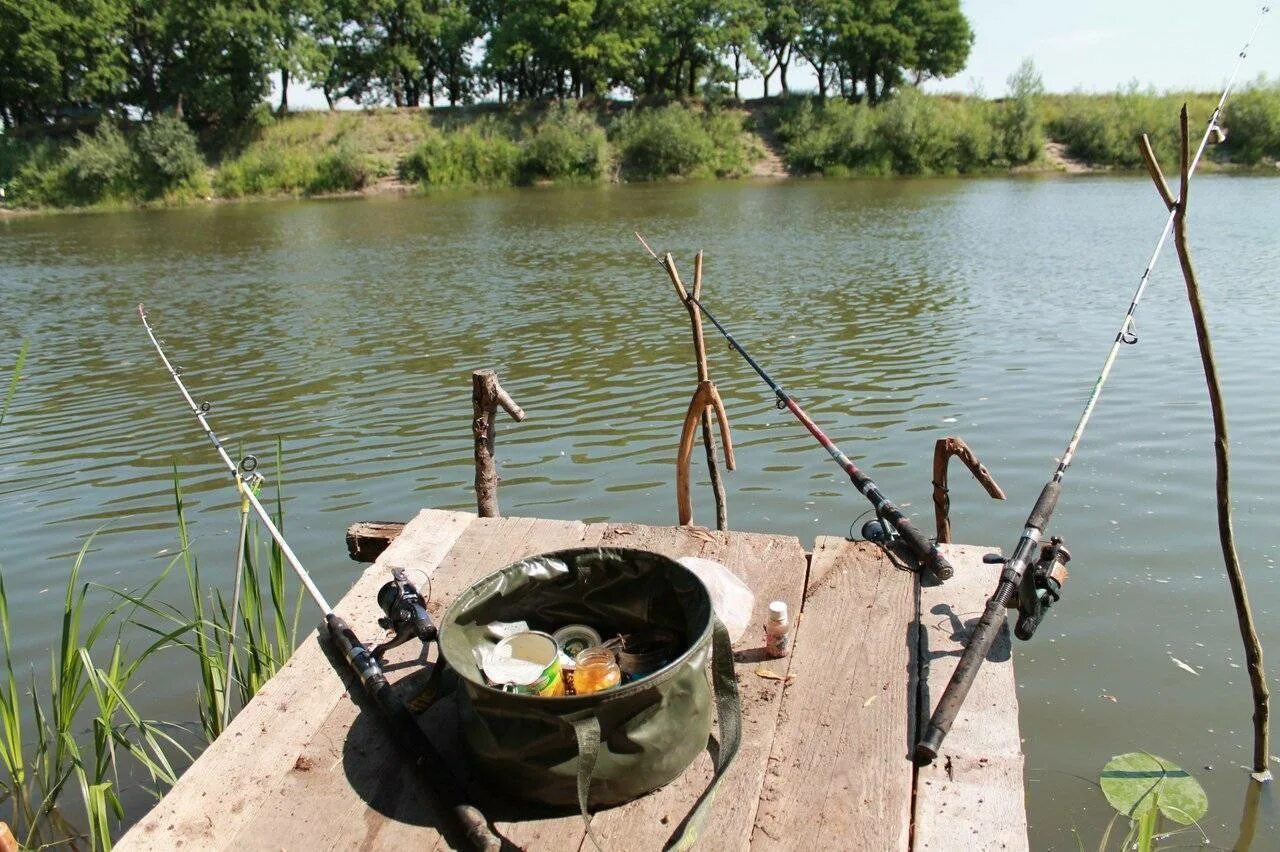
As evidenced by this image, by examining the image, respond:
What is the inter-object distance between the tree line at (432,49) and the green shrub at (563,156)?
7730 mm

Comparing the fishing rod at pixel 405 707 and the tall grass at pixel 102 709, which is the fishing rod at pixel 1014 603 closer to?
the fishing rod at pixel 405 707

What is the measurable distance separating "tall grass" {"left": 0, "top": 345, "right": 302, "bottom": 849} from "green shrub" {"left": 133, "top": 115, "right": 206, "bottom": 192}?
38.3 metres

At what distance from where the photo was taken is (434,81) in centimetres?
5669

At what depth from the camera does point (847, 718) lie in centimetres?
289

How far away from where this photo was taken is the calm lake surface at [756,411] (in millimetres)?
4930

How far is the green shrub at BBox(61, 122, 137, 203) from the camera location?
37.8 metres

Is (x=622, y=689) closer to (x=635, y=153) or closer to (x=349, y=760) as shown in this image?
(x=349, y=760)

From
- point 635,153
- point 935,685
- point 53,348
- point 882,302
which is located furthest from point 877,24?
point 935,685

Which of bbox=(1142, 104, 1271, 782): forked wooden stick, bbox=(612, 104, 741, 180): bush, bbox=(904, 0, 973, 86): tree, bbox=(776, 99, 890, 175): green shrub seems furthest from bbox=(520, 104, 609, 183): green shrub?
bbox=(1142, 104, 1271, 782): forked wooden stick

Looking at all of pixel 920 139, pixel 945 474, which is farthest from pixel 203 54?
pixel 945 474

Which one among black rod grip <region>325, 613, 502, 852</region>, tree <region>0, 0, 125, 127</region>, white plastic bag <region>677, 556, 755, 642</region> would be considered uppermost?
tree <region>0, 0, 125, 127</region>

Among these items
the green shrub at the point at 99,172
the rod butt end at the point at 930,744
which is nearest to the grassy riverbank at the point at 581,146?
the green shrub at the point at 99,172

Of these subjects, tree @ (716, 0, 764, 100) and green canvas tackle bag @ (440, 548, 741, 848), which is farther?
tree @ (716, 0, 764, 100)

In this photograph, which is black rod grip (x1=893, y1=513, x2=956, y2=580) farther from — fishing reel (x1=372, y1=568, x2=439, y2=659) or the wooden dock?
fishing reel (x1=372, y1=568, x2=439, y2=659)
